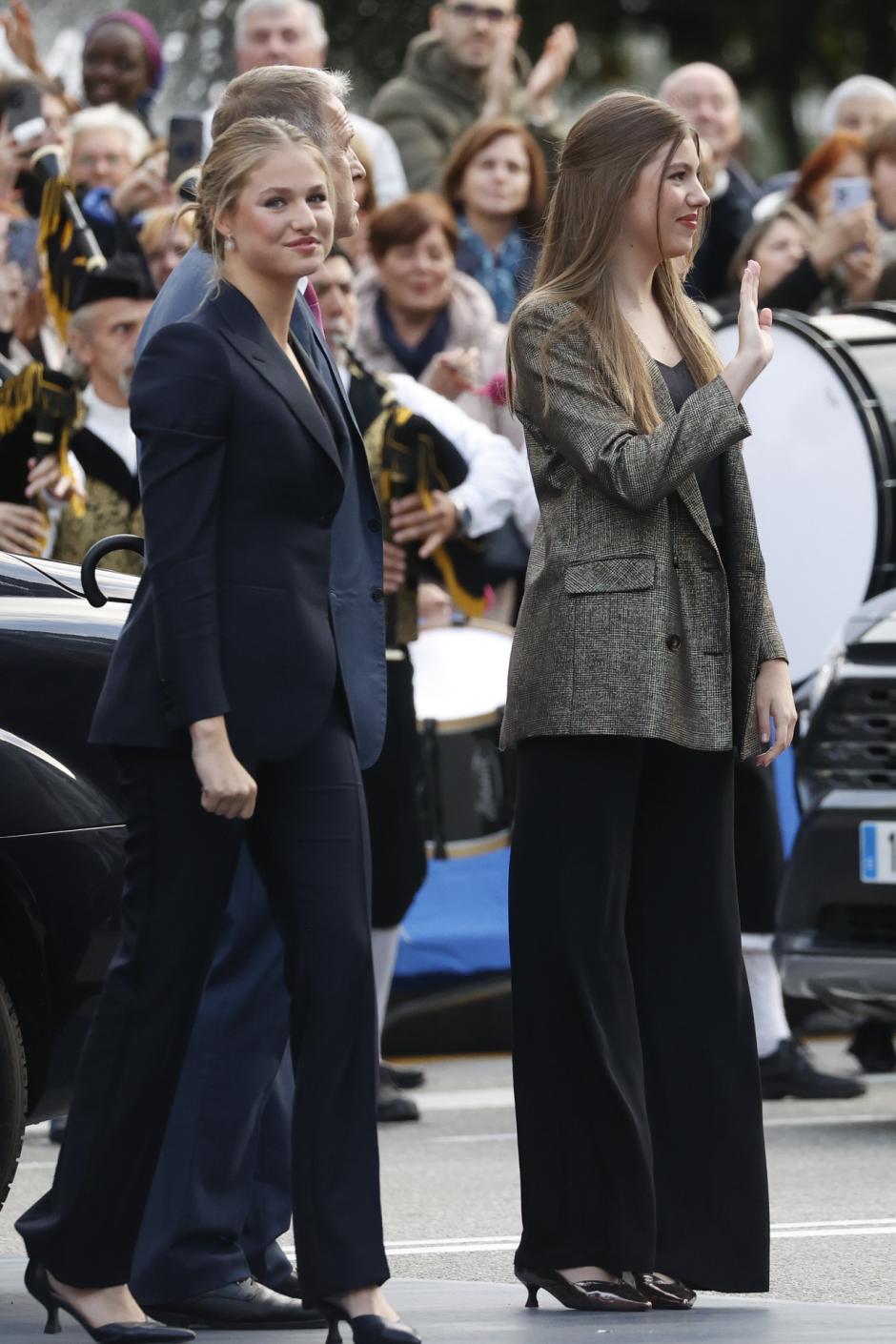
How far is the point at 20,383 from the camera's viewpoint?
285 inches

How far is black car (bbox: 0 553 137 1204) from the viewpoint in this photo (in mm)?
4883

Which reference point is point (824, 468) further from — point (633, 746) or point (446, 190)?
point (633, 746)

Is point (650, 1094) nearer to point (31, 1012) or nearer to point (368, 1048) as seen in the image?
point (368, 1048)

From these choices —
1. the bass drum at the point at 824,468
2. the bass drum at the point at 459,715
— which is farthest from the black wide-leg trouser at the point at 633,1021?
the bass drum at the point at 824,468

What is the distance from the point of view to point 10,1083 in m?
4.87

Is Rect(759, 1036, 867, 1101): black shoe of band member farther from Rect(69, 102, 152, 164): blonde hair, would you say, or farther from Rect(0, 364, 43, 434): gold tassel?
Rect(69, 102, 152, 164): blonde hair

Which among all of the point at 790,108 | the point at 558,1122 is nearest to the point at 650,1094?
the point at 558,1122

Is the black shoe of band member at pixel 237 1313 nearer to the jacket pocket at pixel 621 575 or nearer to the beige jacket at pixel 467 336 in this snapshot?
the jacket pocket at pixel 621 575

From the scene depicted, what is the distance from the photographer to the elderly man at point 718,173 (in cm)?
1088

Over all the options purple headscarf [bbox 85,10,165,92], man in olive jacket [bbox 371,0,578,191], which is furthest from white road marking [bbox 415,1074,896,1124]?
purple headscarf [bbox 85,10,165,92]

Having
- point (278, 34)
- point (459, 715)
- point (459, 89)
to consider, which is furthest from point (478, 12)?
point (459, 715)

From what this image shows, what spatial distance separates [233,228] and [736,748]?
1241mm

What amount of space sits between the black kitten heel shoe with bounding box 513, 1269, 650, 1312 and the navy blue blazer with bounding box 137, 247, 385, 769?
929 mm

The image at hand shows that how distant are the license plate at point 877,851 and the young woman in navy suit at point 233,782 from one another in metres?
2.78
